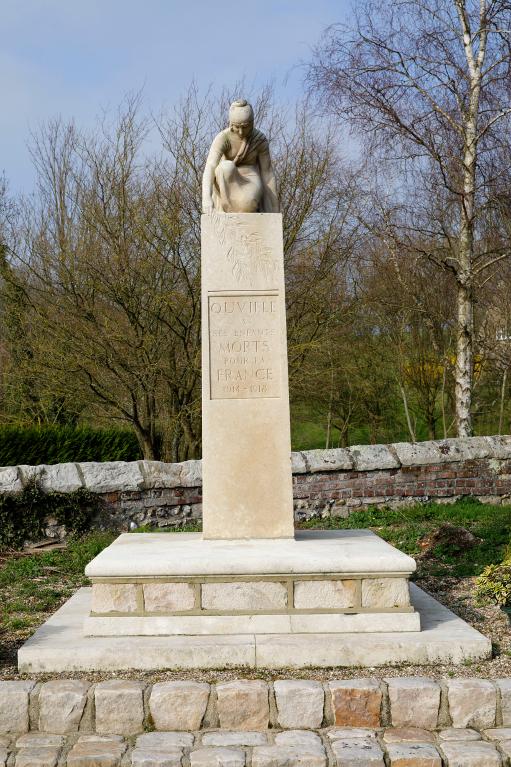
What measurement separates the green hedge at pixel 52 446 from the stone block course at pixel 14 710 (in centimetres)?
723

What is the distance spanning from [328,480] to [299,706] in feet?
19.9

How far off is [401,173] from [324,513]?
20.1 ft

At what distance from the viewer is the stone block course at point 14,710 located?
3.96m

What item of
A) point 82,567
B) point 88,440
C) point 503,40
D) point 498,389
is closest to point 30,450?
point 88,440

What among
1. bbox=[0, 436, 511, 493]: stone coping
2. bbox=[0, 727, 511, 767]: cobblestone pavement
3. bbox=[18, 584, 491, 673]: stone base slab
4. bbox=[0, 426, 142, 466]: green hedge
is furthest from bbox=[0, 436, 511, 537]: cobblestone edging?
bbox=[0, 727, 511, 767]: cobblestone pavement

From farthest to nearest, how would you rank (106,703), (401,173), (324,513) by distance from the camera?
(401,173)
(324,513)
(106,703)

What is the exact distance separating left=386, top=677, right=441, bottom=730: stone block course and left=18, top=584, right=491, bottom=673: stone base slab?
0.46 metres

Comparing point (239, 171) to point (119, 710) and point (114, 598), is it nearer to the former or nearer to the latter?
point (114, 598)

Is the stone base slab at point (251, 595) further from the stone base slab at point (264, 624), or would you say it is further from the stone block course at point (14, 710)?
the stone block course at point (14, 710)

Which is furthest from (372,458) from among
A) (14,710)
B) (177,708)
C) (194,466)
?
(14,710)

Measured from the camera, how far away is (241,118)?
566 centimetres

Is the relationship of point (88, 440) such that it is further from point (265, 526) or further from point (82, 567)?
point (265, 526)

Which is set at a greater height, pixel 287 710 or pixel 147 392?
pixel 147 392

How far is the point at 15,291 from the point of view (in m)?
14.8
